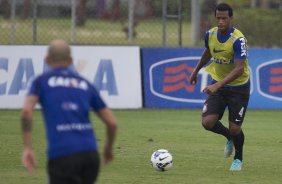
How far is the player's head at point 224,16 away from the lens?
11.4m

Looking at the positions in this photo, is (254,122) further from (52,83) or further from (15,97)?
(52,83)

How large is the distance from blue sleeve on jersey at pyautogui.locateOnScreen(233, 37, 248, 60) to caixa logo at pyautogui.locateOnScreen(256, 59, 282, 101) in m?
8.90

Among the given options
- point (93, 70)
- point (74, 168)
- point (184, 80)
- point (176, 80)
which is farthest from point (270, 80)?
point (74, 168)

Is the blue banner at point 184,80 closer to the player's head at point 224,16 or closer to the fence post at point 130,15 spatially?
the fence post at point 130,15

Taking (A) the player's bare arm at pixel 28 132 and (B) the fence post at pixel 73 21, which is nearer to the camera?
(A) the player's bare arm at pixel 28 132

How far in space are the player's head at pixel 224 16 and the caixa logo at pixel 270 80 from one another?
29.0 feet

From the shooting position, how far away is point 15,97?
19172 millimetres

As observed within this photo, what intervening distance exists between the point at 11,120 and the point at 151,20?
5.25m

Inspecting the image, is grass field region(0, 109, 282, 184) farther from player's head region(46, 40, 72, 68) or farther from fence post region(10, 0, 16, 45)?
player's head region(46, 40, 72, 68)

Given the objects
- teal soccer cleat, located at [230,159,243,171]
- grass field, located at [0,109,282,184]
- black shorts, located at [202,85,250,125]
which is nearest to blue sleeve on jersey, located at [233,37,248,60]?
black shorts, located at [202,85,250,125]

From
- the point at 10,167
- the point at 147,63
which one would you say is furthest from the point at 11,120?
the point at 10,167

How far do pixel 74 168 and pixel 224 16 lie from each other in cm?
531

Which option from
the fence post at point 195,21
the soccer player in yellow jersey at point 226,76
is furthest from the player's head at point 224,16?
the fence post at point 195,21

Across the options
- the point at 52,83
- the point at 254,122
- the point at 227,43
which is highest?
the point at 52,83
